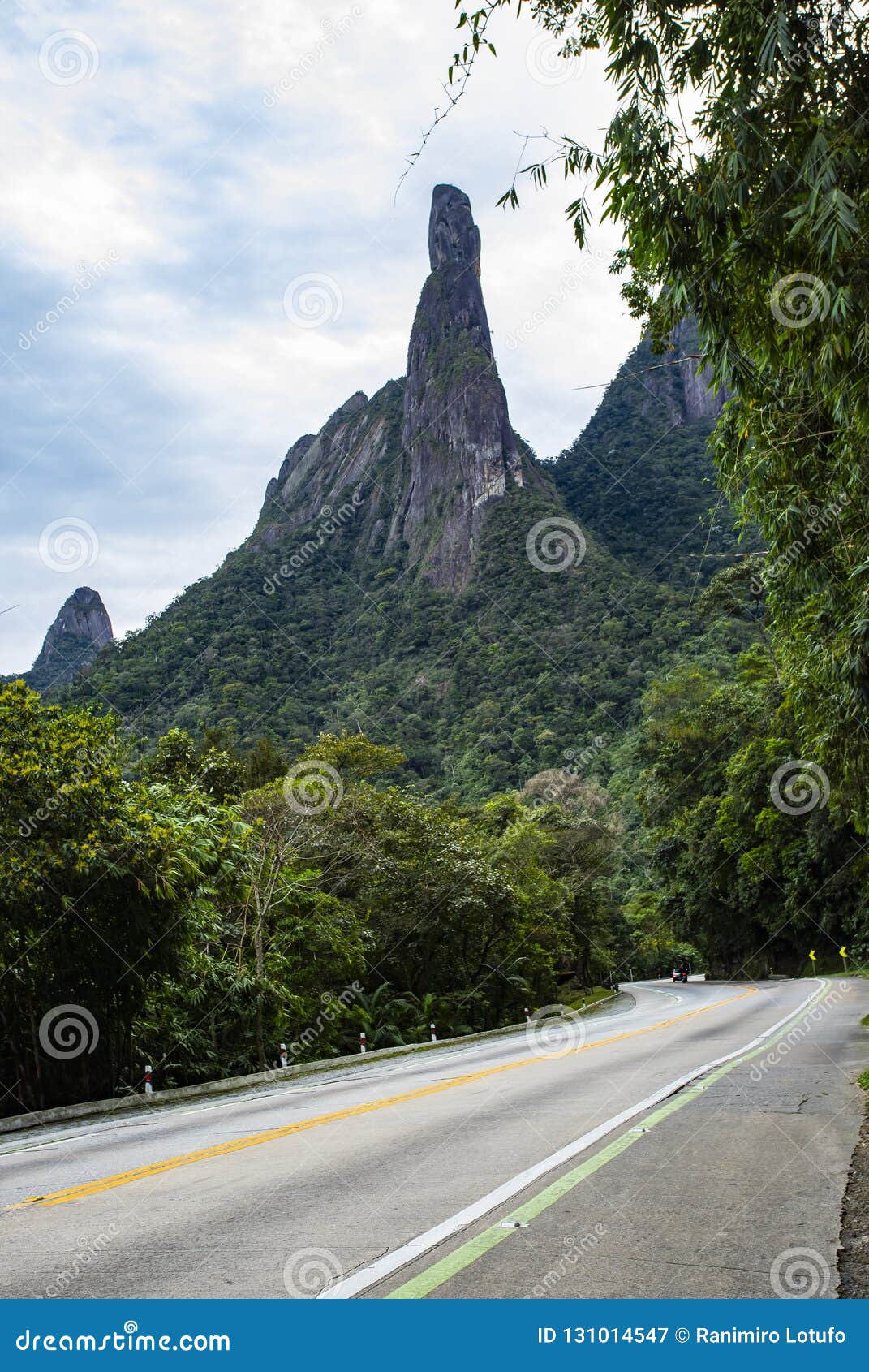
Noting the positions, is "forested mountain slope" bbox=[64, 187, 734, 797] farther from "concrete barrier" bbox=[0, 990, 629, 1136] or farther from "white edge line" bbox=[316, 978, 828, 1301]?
"white edge line" bbox=[316, 978, 828, 1301]

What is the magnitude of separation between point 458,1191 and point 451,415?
492ft

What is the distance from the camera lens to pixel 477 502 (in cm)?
13638

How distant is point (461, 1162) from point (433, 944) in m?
24.4

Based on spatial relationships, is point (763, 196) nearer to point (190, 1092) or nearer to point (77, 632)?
point (190, 1092)

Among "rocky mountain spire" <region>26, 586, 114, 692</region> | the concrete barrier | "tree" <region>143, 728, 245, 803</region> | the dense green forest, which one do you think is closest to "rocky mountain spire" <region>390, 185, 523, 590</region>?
the dense green forest

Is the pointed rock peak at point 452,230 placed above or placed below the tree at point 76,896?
above

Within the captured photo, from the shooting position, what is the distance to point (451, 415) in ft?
490

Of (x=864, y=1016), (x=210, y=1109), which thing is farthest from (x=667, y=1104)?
(x=864, y=1016)

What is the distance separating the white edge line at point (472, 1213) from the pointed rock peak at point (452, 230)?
180 meters

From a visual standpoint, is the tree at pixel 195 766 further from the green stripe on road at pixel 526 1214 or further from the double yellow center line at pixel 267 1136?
the green stripe on road at pixel 526 1214

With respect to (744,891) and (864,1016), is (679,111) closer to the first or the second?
(864,1016)

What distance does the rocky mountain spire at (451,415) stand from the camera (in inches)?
5408

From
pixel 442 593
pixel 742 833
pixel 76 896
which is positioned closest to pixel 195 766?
pixel 76 896

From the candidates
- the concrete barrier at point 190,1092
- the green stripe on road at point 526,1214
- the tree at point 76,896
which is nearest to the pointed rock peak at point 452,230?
the concrete barrier at point 190,1092
